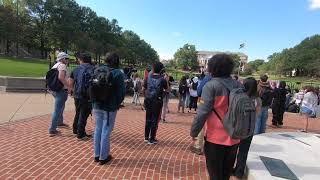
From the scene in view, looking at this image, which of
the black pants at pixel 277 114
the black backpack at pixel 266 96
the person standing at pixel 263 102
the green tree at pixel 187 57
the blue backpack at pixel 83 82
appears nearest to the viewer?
the blue backpack at pixel 83 82

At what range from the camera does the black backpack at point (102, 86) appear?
6000 millimetres

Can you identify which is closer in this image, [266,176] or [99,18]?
[266,176]

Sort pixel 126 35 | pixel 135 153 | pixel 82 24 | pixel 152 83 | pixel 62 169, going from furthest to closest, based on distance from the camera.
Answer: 1. pixel 126 35
2. pixel 82 24
3. pixel 152 83
4. pixel 135 153
5. pixel 62 169

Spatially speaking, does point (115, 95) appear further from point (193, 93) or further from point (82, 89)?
point (193, 93)

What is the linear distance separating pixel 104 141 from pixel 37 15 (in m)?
77.5

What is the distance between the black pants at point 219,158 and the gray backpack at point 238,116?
223 mm

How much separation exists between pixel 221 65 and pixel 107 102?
2.54 meters

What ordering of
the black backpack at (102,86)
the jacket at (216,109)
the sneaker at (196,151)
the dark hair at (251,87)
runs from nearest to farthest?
the jacket at (216,109)
the black backpack at (102,86)
the dark hair at (251,87)
the sneaker at (196,151)

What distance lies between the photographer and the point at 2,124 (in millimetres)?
9398

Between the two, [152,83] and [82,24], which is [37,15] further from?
[152,83]

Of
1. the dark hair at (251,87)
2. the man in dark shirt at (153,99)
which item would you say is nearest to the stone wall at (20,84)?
the man in dark shirt at (153,99)

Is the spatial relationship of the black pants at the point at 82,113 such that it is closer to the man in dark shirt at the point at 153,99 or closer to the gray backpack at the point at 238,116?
the man in dark shirt at the point at 153,99

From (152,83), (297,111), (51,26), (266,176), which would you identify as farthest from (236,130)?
(51,26)

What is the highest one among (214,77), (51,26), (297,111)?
(51,26)
